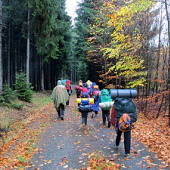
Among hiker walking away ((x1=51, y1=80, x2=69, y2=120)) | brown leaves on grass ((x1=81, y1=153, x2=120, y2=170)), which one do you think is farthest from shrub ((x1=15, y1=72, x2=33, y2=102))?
brown leaves on grass ((x1=81, y1=153, x2=120, y2=170))

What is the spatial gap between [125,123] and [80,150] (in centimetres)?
175

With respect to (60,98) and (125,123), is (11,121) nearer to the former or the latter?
(60,98)

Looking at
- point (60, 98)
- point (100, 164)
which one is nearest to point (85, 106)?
point (60, 98)

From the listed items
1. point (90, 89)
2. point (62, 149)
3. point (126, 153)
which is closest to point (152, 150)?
point (126, 153)

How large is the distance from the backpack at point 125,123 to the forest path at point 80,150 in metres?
0.81

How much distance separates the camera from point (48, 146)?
6.70 metres

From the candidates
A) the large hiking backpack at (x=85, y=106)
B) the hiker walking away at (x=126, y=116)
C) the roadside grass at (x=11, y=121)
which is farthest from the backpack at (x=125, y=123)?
the roadside grass at (x=11, y=121)

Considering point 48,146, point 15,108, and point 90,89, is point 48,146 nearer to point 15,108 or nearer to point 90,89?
point 90,89

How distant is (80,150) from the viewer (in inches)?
242

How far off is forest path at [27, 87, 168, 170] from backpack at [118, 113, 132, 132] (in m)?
0.81

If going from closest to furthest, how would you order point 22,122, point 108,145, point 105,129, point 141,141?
point 108,145, point 141,141, point 105,129, point 22,122

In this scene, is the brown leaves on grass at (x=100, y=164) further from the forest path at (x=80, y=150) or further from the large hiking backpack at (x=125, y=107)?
the large hiking backpack at (x=125, y=107)

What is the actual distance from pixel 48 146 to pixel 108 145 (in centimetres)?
201

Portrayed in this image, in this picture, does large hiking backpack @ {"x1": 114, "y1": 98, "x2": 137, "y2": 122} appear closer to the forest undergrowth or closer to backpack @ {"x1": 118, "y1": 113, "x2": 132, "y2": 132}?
backpack @ {"x1": 118, "y1": 113, "x2": 132, "y2": 132}
